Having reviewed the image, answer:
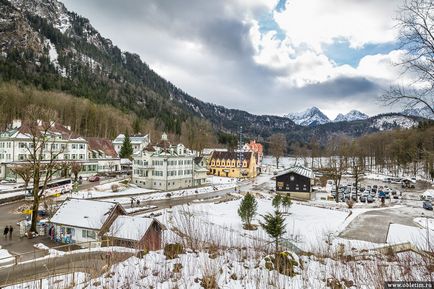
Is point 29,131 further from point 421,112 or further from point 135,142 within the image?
point 421,112

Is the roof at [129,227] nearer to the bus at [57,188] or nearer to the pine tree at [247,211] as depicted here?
the pine tree at [247,211]

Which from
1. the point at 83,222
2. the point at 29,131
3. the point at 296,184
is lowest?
the point at 296,184

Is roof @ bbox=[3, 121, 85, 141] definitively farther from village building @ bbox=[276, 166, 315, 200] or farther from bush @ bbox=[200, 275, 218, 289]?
bush @ bbox=[200, 275, 218, 289]

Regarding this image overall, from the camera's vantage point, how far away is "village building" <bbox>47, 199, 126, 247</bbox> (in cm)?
2012

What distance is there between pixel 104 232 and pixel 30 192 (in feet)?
73.1

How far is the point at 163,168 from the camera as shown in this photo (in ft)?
157

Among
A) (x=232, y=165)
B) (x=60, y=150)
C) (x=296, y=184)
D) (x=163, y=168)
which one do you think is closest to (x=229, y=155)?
(x=232, y=165)

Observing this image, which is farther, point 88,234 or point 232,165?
point 232,165

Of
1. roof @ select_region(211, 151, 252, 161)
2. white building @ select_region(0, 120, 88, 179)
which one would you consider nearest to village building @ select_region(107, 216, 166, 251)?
white building @ select_region(0, 120, 88, 179)

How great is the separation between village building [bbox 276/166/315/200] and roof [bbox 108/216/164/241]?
34453 millimetres

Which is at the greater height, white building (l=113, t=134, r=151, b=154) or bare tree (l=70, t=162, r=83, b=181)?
white building (l=113, t=134, r=151, b=154)

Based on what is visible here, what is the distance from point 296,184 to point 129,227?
36.4 metres

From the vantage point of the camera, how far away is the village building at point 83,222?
2012 cm

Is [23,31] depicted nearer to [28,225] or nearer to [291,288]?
[28,225]
